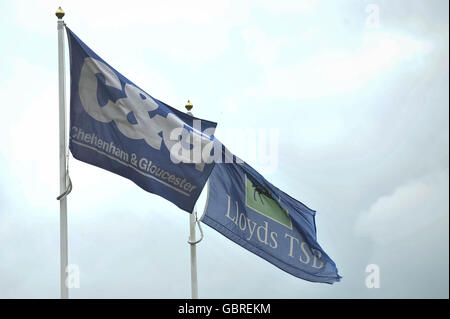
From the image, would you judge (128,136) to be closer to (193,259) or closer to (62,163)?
A: (62,163)

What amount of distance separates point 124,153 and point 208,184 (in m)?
3.63

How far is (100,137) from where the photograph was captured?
24.4 m

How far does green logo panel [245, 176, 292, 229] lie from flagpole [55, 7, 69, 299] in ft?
19.2

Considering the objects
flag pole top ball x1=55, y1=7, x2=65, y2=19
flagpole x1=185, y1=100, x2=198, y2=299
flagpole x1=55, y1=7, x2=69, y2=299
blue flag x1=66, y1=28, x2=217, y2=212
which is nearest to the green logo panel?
flagpole x1=185, y1=100, x2=198, y2=299

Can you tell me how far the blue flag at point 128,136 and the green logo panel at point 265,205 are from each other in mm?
3280

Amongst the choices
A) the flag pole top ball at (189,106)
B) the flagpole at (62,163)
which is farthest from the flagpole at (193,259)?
the flagpole at (62,163)

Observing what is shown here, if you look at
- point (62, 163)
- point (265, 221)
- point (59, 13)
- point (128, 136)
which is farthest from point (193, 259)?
point (59, 13)

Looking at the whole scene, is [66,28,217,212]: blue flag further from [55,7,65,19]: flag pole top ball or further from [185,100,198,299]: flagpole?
[185,100,198,299]: flagpole

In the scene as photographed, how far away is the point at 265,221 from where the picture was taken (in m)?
28.4

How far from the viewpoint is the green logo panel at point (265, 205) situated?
28156 mm

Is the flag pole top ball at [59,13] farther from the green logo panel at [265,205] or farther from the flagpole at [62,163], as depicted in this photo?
the green logo panel at [265,205]

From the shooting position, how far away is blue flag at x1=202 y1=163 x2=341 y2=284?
90.4 feet
